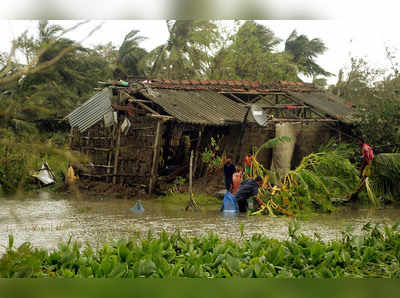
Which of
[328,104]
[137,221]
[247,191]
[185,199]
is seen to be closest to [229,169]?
[247,191]

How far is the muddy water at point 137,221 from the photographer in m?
6.73

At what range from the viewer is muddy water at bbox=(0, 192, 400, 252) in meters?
6.73

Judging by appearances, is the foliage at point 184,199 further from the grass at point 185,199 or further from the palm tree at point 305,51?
the palm tree at point 305,51

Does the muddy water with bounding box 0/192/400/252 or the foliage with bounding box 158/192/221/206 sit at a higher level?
the foliage with bounding box 158/192/221/206

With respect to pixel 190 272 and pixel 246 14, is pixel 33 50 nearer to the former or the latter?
pixel 246 14

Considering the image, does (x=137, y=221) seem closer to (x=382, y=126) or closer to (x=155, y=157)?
(x=155, y=157)

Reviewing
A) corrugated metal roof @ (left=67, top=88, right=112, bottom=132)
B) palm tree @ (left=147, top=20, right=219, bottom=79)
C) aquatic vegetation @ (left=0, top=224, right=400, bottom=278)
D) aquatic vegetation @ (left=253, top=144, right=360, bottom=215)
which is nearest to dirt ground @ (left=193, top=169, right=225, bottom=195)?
aquatic vegetation @ (left=253, top=144, right=360, bottom=215)

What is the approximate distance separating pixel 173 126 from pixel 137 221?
3.80 meters

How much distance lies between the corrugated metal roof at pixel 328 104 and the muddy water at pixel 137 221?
11.8 feet

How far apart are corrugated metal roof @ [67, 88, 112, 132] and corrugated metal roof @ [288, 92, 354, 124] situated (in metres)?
4.53

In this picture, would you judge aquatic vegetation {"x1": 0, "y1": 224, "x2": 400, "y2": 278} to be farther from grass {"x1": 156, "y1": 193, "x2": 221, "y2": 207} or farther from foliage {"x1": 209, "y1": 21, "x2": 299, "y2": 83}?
foliage {"x1": 209, "y1": 21, "x2": 299, "y2": 83}

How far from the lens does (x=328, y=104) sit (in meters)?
13.6

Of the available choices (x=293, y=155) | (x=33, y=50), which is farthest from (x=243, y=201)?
(x=33, y=50)

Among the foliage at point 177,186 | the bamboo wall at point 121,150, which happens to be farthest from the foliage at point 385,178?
the bamboo wall at point 121,150
